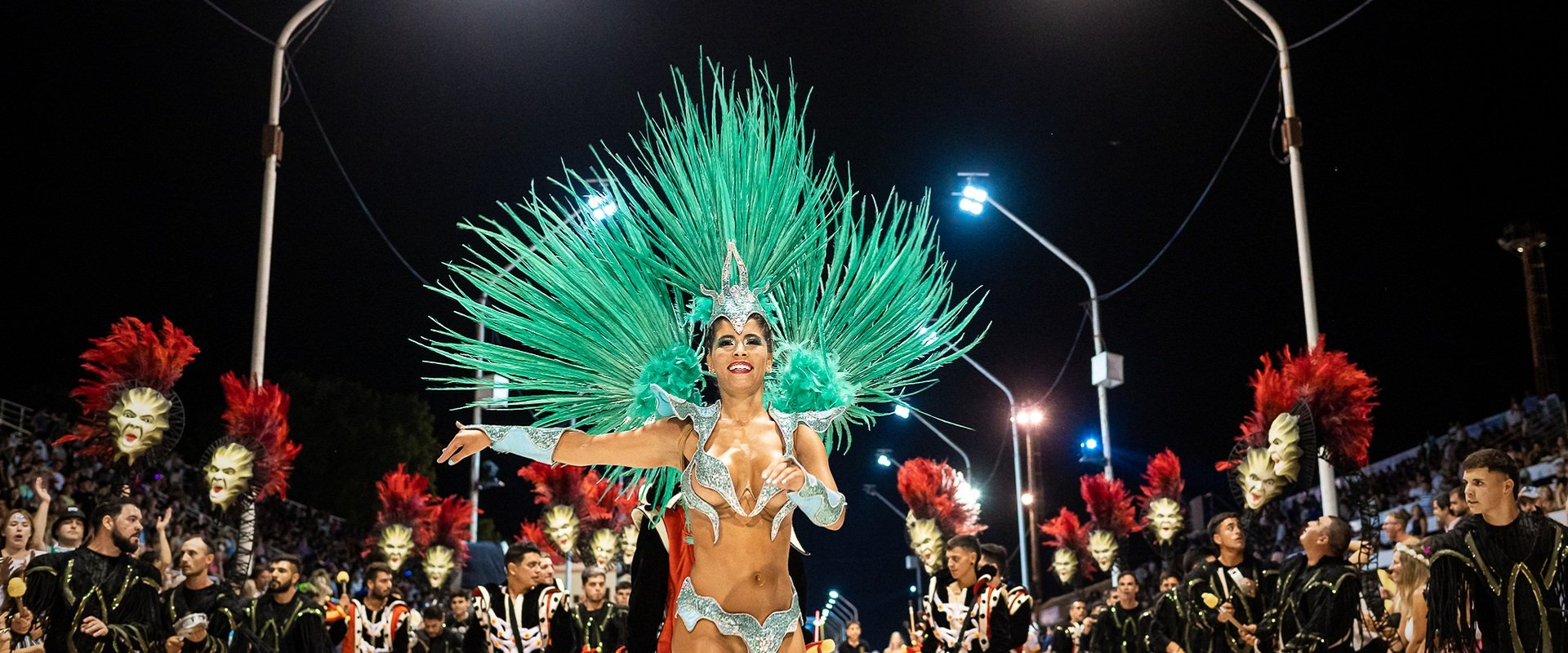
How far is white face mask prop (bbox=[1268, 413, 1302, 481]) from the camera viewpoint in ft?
33.5

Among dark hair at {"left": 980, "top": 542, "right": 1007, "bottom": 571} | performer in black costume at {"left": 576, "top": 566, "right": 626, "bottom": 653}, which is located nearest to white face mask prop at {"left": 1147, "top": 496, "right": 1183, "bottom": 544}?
dark hair at {"left": 980, "top": 542, "right": 1007, "bottom": 571}

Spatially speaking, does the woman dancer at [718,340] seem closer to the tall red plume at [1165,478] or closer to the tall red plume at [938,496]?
the tall red plume at [938,496]

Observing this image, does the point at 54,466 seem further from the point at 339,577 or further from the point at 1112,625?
the point at 1112,625

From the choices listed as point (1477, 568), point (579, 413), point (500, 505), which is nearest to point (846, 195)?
point (579, 413)

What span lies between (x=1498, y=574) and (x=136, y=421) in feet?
28.8

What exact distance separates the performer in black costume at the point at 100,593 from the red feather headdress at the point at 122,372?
1.61 meters

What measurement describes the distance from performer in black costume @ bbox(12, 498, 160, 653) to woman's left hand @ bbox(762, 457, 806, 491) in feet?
16.6

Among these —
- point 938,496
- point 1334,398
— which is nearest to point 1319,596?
point 1334,398

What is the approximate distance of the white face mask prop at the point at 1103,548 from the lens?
54.9ft

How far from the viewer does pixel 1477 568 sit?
7.07 meters

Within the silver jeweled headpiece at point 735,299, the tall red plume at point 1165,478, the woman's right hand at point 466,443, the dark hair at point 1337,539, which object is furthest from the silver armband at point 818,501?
the tall red plume at point 1165,478

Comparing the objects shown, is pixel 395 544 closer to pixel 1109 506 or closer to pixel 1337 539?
pixel 1109 506

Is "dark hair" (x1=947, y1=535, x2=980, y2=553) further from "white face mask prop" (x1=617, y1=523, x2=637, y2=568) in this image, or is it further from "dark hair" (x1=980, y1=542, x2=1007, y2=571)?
"white face mask prop" (x1=617, y1=523, x2=637, y2=568)

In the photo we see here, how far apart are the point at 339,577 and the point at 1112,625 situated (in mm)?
7218
